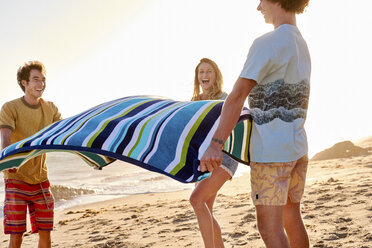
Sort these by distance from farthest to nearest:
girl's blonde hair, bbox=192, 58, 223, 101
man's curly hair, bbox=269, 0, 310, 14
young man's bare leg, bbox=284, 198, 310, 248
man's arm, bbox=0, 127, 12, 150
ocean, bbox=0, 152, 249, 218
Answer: ocean, bbox=0, 152, 249, 218 → girl's blonde hair, bbox=192, 58, 223, 101 → man's arm, bbox=0, 127, 12, 150 → young man's bare leg, bbox=284, 198, 310, 248 → man's curly hair, bbox=269, 0, 310, 14

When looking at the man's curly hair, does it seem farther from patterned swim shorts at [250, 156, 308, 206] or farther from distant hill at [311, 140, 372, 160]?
distant hill at [311, 140, 372, 160]

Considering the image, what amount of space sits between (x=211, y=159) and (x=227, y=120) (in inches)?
8.8

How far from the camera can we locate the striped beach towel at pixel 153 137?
2.14 meters

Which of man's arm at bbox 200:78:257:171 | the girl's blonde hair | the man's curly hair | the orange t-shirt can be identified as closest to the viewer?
man's arm at bbox 200:78:257:171

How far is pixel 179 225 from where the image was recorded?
5484 millimetres

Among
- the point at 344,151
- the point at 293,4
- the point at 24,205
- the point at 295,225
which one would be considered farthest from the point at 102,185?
the point at 293,4

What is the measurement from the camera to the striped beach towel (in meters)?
2.14

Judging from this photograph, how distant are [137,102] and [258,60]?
995mm

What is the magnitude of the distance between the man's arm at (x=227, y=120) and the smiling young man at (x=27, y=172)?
7.58 feet

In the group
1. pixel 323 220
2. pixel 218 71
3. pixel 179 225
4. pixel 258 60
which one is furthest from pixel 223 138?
pixel 179 225

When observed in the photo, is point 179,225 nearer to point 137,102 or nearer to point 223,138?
point 137,102

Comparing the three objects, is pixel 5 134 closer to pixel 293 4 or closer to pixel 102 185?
pixel 293 4

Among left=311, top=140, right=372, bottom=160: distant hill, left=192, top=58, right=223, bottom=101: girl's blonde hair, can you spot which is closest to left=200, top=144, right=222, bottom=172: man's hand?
left=192, top=58, right=223, bottom=101: girl's blonde hair

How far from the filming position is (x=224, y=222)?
5.30 meters
